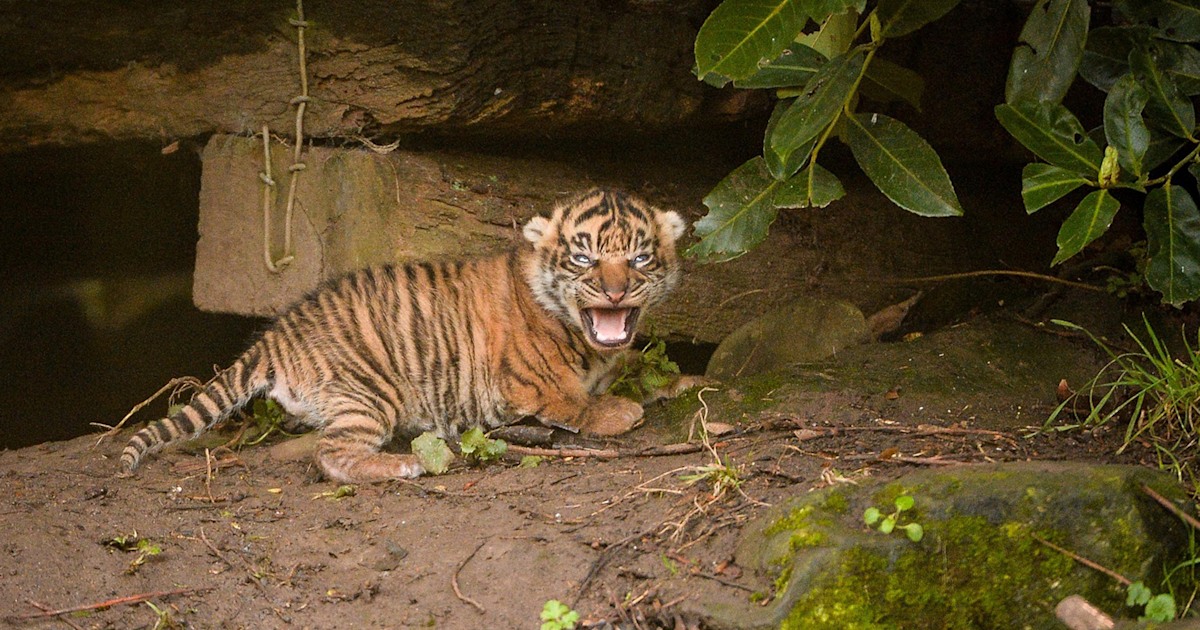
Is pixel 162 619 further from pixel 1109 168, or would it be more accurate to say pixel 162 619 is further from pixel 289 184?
pixel 1109 168

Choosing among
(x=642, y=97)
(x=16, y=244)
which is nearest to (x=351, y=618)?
(x=642, y=97)

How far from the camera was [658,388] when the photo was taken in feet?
19.5

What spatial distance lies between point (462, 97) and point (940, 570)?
3367 millimetres

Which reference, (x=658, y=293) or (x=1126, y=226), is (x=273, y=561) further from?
(x=1126, y=226)

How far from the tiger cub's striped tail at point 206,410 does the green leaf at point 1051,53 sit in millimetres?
3608

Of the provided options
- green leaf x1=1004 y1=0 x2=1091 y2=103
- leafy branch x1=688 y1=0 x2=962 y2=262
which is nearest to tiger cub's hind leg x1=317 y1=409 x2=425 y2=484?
leafy branch x1=688 y1=0 x2=962 y2=262

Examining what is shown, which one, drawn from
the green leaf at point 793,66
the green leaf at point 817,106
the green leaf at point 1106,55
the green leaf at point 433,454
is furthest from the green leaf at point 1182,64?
the green leaf at point 433,454

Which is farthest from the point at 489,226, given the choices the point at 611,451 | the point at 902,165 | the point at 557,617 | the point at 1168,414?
the point at 1168,414

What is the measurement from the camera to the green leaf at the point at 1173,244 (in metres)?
4.15

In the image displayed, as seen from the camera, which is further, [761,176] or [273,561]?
[761,176]

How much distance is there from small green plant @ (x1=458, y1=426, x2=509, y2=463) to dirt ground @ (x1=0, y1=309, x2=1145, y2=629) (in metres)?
0.10

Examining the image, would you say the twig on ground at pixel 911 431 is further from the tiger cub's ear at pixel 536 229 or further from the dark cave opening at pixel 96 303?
the dark cave opening at pixel 96 303

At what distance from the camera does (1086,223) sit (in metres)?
4.02

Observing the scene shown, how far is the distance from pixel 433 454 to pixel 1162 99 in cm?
327
